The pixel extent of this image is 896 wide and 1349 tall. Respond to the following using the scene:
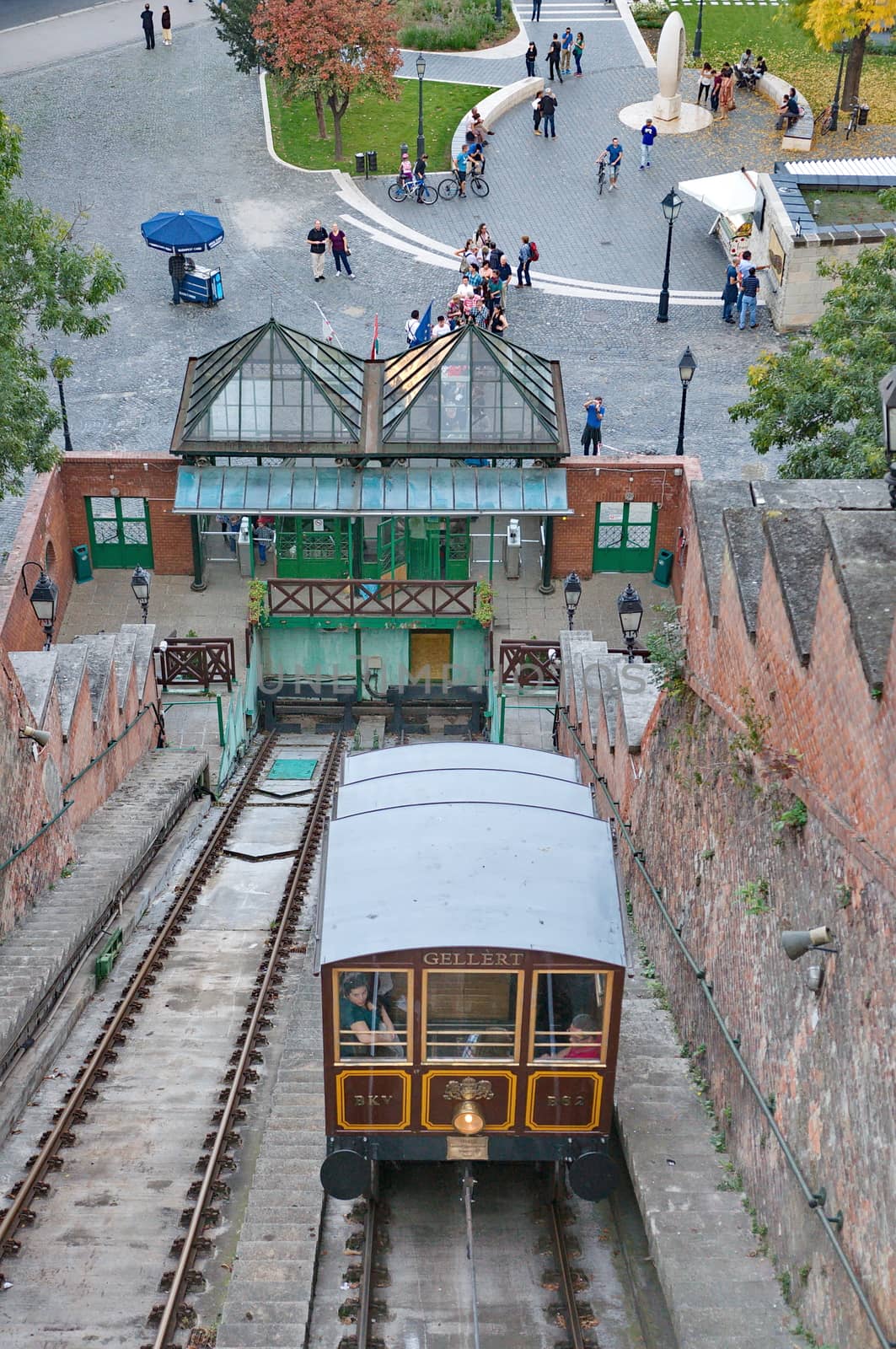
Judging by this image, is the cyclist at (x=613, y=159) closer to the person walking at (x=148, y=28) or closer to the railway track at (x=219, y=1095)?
the person walking at (x=148, y=28)

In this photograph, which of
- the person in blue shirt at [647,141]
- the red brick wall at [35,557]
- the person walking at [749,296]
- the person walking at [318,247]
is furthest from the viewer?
the person in blue shirt at [647,141]

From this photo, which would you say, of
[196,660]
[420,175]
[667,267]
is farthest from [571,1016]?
[420,175]

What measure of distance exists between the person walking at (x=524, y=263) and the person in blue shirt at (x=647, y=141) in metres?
5.85

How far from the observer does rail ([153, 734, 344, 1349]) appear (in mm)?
11703

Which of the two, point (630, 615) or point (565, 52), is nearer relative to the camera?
point (630, 615)

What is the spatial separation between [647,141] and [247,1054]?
30.8 m

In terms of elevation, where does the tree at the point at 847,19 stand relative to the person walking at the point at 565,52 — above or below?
above

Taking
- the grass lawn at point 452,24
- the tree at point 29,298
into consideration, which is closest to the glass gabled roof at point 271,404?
the tree at point 29,298

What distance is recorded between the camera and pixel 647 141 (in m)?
40.5

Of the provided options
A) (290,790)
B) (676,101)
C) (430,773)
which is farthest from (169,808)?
(676,101)

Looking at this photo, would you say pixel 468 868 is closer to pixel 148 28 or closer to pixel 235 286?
pixel 235 286

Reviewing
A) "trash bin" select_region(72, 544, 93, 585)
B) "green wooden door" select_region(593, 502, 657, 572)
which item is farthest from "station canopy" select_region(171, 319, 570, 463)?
"trash bin" select_region(72, 544, 93, 585)

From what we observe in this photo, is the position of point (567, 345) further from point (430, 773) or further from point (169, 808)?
point (430, 773)

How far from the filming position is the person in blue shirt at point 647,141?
40312 millimetres
